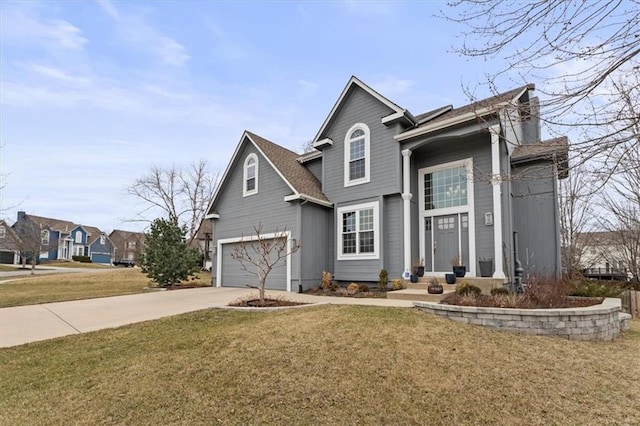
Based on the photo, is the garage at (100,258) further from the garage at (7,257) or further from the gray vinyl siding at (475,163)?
the gray vinyl siding at (475,163)

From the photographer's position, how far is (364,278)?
13125mm

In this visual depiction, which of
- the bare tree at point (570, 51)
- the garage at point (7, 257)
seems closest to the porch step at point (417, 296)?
the bare tree at point (570, 51)

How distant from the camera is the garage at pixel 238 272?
13.8m

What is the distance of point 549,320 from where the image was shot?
6.57m

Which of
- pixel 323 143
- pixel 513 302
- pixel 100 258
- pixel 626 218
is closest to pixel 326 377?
pixel 513 302

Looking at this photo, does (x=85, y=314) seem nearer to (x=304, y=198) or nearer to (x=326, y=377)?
(x=304, y=198)

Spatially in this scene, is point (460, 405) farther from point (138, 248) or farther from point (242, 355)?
point (138, 248)

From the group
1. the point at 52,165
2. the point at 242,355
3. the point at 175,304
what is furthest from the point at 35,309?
the point at 52,165

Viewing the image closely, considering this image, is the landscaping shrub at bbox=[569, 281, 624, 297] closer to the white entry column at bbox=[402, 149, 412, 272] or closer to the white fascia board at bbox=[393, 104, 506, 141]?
the white entry column at bbox=[402, 149, 412, 272]

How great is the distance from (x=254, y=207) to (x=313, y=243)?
3.47m

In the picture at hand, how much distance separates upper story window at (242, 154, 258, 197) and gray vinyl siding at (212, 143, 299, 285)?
23 centimetres

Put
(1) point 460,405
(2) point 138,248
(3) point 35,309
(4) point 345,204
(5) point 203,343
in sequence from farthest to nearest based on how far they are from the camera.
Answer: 1. (2) point 138,248
2. (4) point 345,204
3. (3) point 35,309
4. (5) point 203,343
5. (1) point 460,405

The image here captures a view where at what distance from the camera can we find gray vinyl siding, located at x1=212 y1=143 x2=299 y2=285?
14055 mm

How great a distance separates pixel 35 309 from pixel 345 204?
34.9 ft
